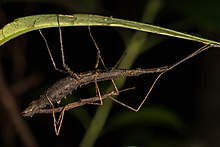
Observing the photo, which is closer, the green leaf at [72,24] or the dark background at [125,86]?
the green leaf at [72,24]

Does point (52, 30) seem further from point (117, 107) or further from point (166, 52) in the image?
point (166, 52)

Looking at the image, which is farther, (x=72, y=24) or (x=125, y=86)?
(x=125, y=86)

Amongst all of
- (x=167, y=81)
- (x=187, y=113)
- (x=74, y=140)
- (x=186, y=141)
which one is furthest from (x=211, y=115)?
(x=74, y=140)

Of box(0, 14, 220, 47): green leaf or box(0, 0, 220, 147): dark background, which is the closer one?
box(0, 14, 220, 47): green leaf

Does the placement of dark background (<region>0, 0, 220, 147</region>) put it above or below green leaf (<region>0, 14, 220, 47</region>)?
above

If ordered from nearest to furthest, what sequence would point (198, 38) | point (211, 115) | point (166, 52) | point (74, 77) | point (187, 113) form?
point (198, 38), point (74, 77), point (211, 115), point (187, 113), point (166, 52)

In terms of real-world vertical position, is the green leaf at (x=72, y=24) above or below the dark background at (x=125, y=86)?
below

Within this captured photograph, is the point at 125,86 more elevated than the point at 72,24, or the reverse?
the point at 125,86


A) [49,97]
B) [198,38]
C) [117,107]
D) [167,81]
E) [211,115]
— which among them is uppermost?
[167,81]
